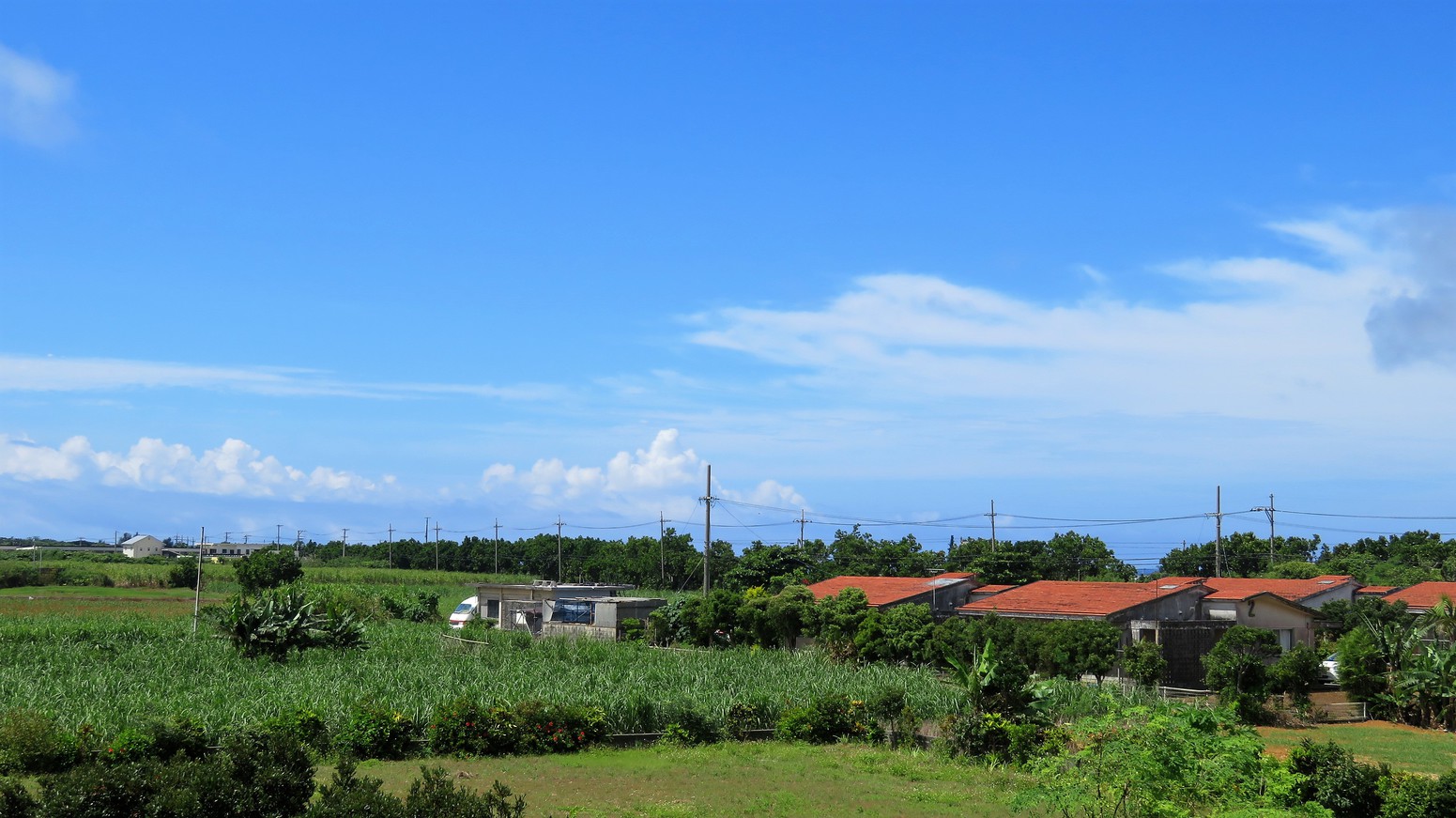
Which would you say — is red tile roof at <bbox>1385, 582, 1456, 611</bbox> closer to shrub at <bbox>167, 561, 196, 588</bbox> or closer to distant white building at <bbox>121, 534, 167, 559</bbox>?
shrub at <bbox>167, 561, 196, 588</bbox>

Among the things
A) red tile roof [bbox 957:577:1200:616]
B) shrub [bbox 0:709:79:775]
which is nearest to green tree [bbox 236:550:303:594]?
red tile roof [bbox 957:577:1200:616]

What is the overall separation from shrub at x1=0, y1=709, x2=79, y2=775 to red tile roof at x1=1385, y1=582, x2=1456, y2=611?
51950 mm

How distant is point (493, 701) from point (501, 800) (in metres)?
12.8

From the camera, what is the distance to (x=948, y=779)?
21.2 m

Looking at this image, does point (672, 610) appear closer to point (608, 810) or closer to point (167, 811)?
point (608, 810)

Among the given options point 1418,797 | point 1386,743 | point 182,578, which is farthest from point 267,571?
point 1418,797

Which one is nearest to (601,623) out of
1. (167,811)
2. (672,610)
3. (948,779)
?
(672,610)

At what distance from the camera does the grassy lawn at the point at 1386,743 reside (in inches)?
966

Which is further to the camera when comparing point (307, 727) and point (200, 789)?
point (307, 727)

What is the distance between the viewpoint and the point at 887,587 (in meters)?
52.8

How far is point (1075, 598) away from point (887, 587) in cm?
1155

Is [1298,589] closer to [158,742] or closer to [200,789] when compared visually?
[158,742]

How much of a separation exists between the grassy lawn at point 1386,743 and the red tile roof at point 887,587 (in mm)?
19429

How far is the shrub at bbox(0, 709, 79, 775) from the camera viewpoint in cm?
1869
